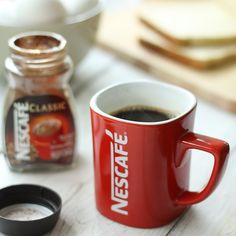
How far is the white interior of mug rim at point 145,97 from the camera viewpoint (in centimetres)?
75

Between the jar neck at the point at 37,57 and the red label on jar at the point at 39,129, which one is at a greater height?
the jar neck at the point at 37,57

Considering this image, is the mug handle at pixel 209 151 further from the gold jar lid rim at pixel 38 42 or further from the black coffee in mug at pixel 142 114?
the gold jar lid rim at pixel 38 42

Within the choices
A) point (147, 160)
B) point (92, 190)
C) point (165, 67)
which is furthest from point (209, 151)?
point (165, 67)

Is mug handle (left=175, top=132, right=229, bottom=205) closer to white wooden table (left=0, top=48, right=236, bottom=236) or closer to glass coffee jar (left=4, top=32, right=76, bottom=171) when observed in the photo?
white wooden table (left=0, top=48, right=236, bottom=236)

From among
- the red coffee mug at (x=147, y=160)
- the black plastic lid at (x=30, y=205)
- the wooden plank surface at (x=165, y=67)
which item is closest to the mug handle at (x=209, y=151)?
the red coffee mug at (x=147, y=160)

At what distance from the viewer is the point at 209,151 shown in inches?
26.9

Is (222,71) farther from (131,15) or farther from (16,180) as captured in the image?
(16,180)

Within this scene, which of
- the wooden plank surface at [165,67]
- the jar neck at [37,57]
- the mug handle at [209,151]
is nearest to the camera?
the mug handle at [209,151]

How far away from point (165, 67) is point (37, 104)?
0.37 metres

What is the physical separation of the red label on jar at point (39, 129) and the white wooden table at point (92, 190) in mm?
30

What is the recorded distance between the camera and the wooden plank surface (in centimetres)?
104

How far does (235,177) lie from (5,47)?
0.40 meters

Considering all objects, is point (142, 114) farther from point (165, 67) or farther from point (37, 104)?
point (165, 67)

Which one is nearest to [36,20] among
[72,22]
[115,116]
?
[72,22]
